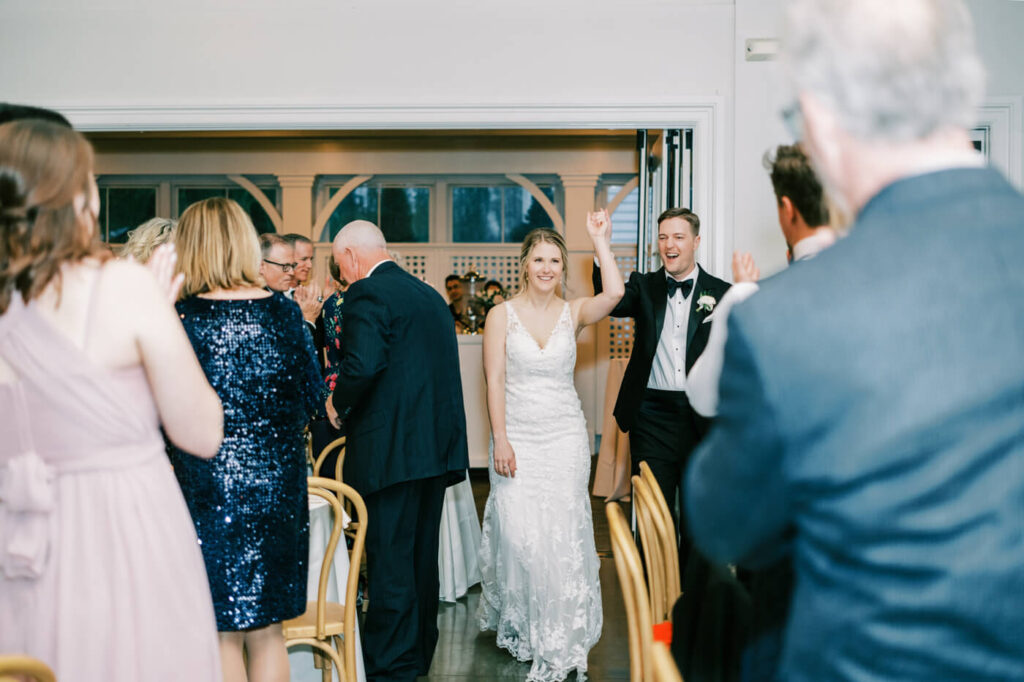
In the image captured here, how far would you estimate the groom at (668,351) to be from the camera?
3447 mm

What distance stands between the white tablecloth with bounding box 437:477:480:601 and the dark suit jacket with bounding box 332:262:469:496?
1.09 metres

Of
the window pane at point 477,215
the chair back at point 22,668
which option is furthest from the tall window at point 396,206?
the chair back at point 22,668

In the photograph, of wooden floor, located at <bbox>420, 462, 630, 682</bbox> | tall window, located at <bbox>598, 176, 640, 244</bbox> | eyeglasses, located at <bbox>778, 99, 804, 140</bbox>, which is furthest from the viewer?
tall window, located at <bbox>598, 176, 640, 244</bbox>

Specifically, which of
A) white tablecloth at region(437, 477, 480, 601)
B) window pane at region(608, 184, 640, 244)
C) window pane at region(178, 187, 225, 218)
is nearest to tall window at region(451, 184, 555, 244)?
window pane at region(608, 184, 640, 244)

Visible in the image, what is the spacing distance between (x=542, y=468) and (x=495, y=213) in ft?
22.5

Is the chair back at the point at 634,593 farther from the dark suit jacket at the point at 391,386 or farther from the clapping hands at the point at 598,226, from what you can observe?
the clapping hands at the point at 598,226

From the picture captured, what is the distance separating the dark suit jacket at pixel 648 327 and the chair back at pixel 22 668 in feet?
8.67

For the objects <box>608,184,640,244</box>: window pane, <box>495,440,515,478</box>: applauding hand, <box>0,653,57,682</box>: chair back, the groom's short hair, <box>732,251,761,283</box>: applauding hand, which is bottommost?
<box>495,440,515,478</box>: applauding hand

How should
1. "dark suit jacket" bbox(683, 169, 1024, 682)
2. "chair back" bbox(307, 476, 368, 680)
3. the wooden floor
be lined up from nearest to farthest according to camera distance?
"dark suit jacket" bbox(683, 169, 1024, 682), "chair back" bbox(307, 476, 368, 680), the wooden floor

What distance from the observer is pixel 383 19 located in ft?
12.6

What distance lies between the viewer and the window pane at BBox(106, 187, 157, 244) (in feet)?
32.8

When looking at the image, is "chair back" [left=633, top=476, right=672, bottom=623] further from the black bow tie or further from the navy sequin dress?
the black bow tie

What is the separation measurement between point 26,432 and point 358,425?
5.28ft

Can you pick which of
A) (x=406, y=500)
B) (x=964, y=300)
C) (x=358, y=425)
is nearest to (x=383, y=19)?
(x=358, y=425)
